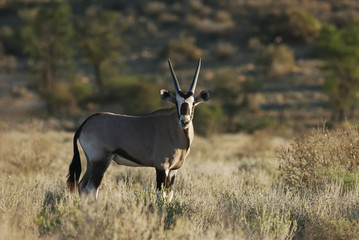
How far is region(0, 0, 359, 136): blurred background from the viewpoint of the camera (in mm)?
31688

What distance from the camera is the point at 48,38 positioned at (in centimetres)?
4059

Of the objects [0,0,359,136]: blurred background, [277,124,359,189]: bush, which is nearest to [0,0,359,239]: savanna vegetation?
[277,124,359,189]: bush

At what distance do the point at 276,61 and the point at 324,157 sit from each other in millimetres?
29706

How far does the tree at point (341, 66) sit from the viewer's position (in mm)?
30922

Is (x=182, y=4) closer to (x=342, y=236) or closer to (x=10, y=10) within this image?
(x=10, y=10)

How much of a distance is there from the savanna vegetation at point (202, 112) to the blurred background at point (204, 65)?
0.14 meters

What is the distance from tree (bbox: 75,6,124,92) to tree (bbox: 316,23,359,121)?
56.8 feet

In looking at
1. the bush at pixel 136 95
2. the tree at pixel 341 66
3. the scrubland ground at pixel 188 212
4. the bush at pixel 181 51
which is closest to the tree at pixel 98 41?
the bush at pixel 136 95

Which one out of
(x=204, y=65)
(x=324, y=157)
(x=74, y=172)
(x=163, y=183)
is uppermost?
(x=324, y=157)

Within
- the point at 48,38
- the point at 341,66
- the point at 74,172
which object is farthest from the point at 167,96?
the point at 48,38

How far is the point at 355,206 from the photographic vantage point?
672 cm

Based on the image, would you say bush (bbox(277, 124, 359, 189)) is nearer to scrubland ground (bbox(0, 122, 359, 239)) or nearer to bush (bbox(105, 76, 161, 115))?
scrubland ground (bbox(0, 122, 359, 239))

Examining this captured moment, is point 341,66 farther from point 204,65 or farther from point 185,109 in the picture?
point 185,109

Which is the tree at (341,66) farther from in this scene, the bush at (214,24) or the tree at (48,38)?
the tree at (48,38)
